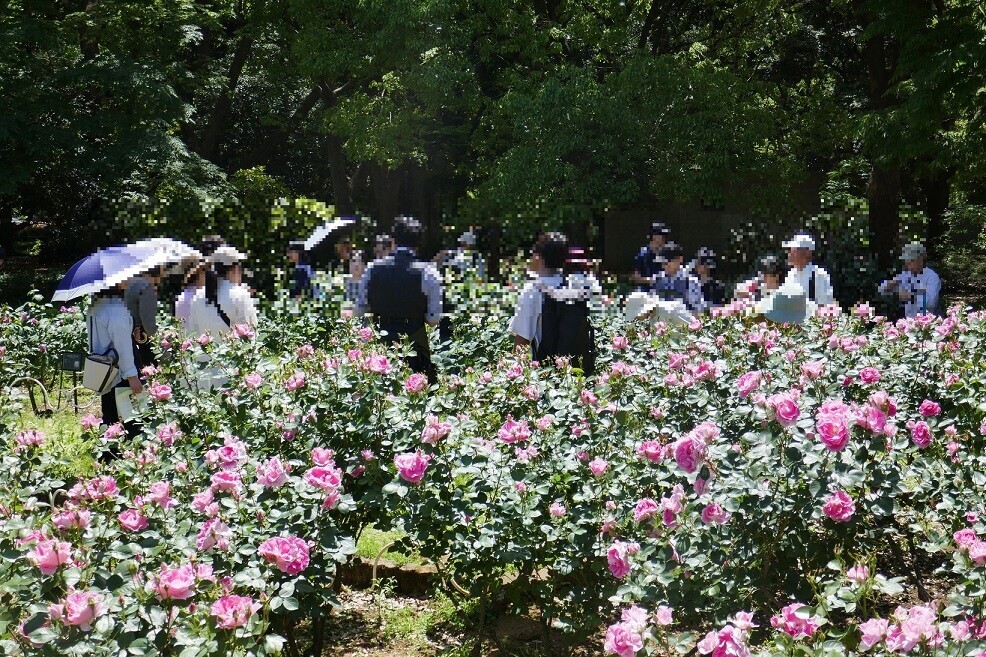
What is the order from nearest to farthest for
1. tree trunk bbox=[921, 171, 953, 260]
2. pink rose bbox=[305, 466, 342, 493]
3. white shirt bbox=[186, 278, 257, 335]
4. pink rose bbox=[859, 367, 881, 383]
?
1. pink rose bbox=[305, 466, 342, 493]
2. pink rose bbox=[859, 367, 881, 383]
3. white shirt bbox=[186, 278, 257, 335]
4. tree trunk bbox=[921, 171, 953, 260]

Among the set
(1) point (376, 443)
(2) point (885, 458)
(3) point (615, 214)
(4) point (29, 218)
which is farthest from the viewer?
(4) point (29, 218)

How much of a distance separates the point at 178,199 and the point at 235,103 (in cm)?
1440

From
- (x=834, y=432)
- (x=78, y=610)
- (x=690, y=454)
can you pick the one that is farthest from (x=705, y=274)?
(x=78, y=610)

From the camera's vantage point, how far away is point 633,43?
19078mm

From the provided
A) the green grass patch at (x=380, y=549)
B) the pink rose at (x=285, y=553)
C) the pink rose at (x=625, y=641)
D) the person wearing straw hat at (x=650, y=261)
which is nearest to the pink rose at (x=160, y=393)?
the green grass patch at (x=380, y=549)

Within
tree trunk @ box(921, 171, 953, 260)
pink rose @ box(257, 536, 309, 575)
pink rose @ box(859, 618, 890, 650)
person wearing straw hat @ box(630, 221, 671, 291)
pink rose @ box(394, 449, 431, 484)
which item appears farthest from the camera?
tree trunk @ box(921, 171, 953, 260)

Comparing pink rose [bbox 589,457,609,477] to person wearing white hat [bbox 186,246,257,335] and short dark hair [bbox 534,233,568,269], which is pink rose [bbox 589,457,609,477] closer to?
short dark hair [bbox 534,233,568,269]

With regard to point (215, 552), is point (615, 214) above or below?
above

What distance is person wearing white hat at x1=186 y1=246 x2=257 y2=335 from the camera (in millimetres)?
6426

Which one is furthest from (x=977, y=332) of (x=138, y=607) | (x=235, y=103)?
(x=235, y=103)

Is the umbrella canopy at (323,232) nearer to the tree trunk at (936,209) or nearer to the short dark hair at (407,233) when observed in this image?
the short dark hair at (407,233)

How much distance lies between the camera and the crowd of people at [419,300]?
5.94 meters

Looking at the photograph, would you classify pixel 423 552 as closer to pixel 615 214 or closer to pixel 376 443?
pixel 376 443

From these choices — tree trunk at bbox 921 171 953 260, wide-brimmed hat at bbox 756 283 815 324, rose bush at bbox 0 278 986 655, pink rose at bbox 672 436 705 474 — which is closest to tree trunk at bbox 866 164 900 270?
tree trunk at bbox 921 171 953 260
